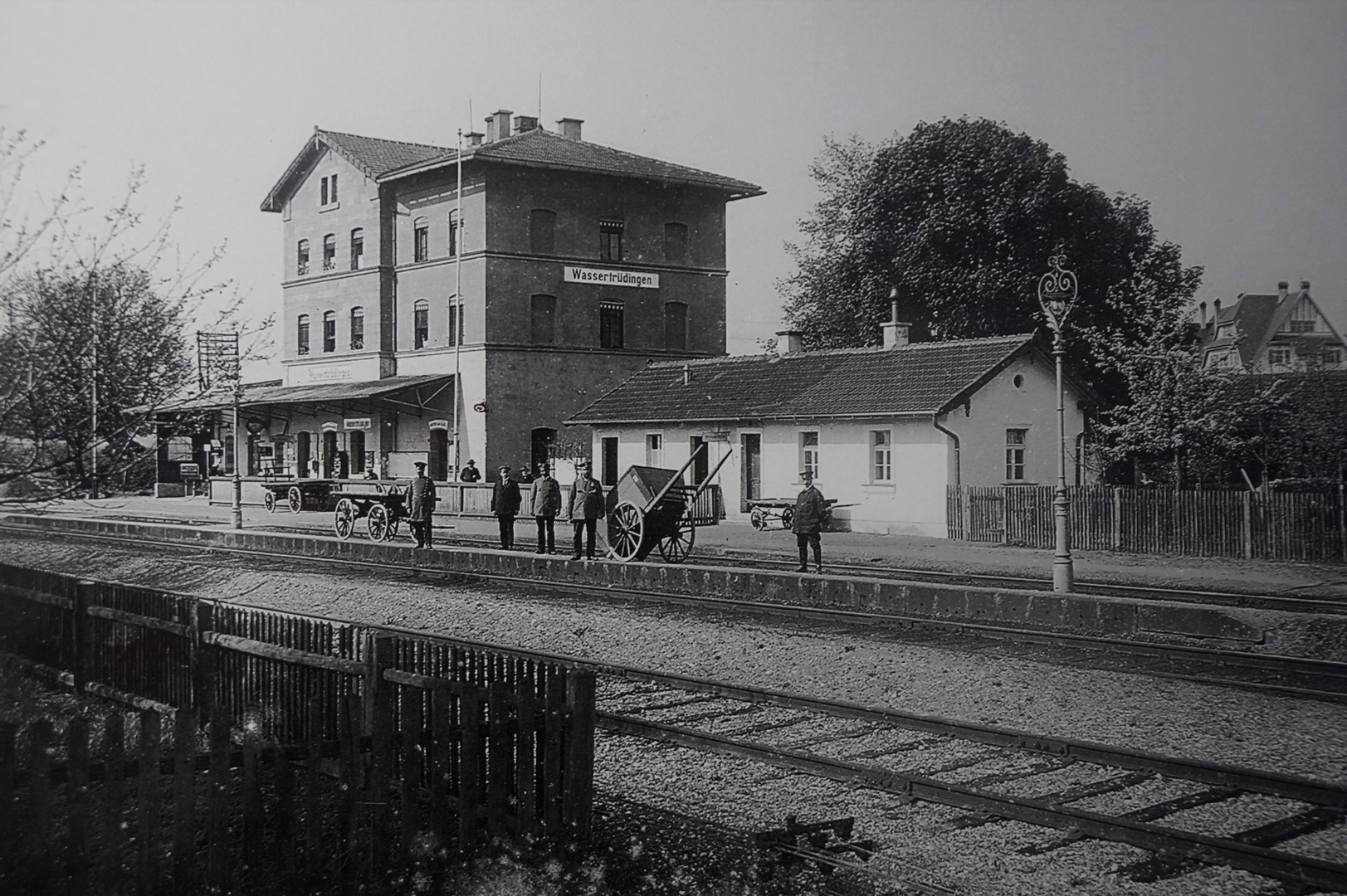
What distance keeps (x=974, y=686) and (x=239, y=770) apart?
230 inches

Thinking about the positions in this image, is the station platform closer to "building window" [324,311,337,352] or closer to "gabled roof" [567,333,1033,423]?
"gabled roof" [567,333,1033,423]

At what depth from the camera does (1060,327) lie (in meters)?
11.6

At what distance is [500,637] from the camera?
11.5m

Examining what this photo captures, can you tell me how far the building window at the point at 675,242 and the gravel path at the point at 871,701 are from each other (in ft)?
41.7

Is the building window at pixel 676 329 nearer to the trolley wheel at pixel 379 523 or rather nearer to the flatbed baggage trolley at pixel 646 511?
the trolley wheel at pixel 379 523

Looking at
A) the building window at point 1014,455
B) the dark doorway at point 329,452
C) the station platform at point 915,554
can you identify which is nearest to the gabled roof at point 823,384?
the building window at point 1014,455

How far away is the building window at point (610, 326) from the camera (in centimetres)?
3400

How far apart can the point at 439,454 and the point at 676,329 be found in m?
8.34

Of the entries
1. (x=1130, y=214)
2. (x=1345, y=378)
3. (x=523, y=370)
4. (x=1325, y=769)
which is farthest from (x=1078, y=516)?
(x=523, y=370)

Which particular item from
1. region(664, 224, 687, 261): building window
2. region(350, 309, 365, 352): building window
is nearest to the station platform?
region(350, 309, 365, 352): building window

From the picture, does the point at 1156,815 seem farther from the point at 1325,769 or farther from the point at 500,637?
the point at 500,637

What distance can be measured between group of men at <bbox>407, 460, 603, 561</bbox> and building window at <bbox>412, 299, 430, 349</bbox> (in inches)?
576

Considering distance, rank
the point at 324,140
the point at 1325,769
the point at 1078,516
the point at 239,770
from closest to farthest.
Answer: the point at 239,770 < the point at 1325,769 < the point at 324,140 < the point at 1078,516

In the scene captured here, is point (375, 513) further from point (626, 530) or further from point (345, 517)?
point (626, 530)
